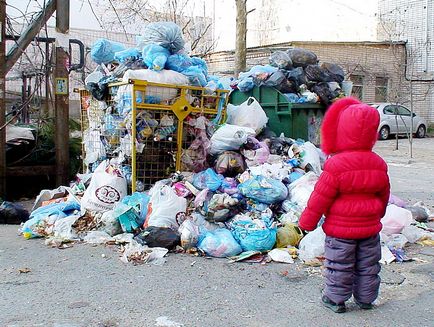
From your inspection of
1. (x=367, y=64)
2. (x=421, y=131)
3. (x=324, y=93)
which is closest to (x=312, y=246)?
(x=324, y=93)

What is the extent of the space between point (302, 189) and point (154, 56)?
2142 millimetres

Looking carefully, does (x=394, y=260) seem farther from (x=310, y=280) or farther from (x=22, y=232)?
(x=22, y=232)

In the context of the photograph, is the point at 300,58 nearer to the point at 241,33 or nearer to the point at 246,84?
the point at 246,84

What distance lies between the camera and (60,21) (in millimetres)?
7402

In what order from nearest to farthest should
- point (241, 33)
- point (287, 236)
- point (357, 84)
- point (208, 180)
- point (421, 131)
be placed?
1. point (287, 236)
2. point (208, 180)
3. point (241, 33)
4. point (421, 131)
5. point (357, 84)

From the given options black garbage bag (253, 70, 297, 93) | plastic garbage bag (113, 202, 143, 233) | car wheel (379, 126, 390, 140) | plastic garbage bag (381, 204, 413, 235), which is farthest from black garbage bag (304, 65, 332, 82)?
car wheel (379, 126, 390, 140)

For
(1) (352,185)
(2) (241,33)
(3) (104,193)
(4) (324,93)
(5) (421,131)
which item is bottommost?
(3) (104,193)

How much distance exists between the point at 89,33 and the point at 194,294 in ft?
60.6

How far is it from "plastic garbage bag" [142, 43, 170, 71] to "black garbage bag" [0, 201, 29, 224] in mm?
2390

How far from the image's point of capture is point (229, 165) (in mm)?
5676

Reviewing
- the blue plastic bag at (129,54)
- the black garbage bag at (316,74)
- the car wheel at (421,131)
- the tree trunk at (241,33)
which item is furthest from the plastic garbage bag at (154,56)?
the car wheel at (421,131)

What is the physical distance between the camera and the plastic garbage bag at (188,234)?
15.5 feet

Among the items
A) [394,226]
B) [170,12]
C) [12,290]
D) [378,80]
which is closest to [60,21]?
[12,290]

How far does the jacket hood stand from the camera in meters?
3.43
